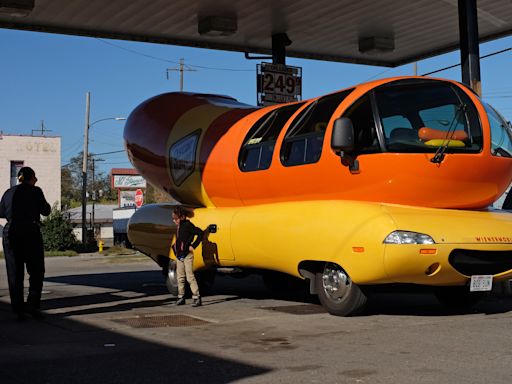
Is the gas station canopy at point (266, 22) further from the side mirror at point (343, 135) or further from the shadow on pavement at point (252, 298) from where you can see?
the side mirror at point (343, 135)

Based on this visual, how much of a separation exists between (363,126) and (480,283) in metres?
2.33

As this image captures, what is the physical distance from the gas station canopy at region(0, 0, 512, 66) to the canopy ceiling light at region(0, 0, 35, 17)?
0.02 metres

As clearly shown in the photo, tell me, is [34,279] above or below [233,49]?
below

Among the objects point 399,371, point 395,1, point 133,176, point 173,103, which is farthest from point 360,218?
point 133,176

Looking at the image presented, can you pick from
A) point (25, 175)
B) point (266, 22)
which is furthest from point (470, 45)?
point (25, 175)

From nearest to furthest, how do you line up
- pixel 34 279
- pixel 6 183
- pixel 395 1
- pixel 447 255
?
1. pixel 447 255
2. pixel 34 279
3. pixel 395 1
4. pixel 6 183

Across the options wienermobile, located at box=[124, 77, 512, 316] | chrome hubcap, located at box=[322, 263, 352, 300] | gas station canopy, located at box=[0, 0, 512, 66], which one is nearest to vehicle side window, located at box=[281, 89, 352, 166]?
wienermobile, located at box=[124, 77, 512, 316]

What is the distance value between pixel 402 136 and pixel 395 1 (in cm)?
619

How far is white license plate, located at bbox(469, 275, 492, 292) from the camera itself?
8.56 m

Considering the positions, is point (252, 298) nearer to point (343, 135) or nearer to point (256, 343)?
point (343, 135)

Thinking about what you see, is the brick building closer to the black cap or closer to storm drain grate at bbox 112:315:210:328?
the black cap

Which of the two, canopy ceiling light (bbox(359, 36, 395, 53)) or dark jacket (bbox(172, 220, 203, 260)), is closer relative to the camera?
dark jacket (bbox(172, 220, 203, 260))

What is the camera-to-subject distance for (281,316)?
933 cm

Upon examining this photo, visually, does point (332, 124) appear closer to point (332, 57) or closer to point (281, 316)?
point (281, 316)
